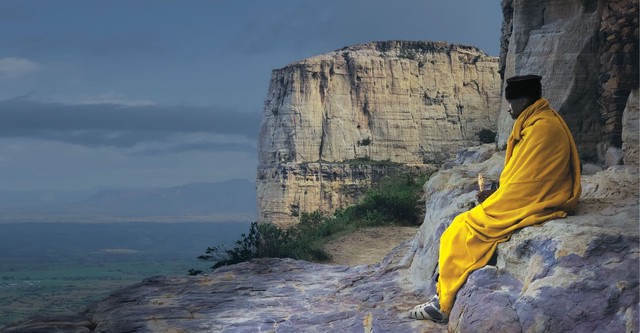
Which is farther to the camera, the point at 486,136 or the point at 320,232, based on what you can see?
the point at 486,136

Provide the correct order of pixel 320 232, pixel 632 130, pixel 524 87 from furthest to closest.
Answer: pixel 320 232 → pixel 632 130 → pixel 524 87

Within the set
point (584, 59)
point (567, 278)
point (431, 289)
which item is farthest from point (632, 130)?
point (567, 278)

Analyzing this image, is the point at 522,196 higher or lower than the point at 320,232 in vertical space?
higher

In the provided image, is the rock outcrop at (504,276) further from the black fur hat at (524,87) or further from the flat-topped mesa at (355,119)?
the flat-topped mesa at (355,119)

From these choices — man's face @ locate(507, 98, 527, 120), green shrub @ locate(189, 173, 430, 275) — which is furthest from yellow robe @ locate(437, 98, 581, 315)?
green shrub @ locate(189, 173, 430, 275)

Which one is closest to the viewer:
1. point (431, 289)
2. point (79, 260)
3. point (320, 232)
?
point (431, 289)

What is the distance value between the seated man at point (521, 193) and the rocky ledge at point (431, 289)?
15 centimetres

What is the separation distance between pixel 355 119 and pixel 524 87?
141 ft

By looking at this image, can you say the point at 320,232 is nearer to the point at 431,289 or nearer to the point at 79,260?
the point at 431,289

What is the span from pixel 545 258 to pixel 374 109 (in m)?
44.2

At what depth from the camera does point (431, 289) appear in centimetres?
872

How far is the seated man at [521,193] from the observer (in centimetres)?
716

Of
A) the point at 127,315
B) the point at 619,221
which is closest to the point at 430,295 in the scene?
the point at 619,221

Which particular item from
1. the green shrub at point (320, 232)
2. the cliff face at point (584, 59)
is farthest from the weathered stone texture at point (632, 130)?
the green shrub at point (320, 232)
